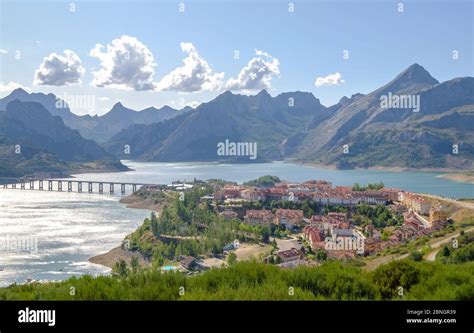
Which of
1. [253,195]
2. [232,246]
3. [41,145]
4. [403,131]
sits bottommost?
[232,246]

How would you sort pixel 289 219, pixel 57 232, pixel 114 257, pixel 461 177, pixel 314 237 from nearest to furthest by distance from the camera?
pixel 114 257
pixel 314 237
pixel 57 232
pixel 289 219
pixel 461 177

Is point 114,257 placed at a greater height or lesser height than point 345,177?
lesser

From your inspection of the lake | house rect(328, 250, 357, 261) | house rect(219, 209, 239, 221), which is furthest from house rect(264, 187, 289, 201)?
house rect(328, 250, 357, 261)

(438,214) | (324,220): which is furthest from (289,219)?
(438,214)

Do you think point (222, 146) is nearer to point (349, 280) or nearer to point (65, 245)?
point (65, 245)

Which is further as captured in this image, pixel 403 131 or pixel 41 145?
pixel 41 145

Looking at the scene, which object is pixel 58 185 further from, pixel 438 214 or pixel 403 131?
pixel 403 131

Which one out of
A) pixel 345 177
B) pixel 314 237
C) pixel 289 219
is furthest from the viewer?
pixel 345 177

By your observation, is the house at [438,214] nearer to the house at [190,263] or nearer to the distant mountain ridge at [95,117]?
the house at [190,263]
